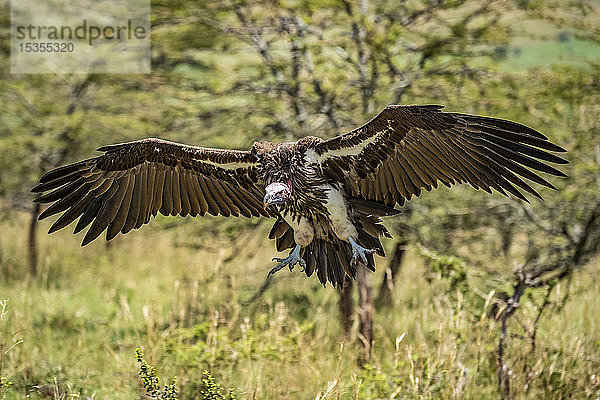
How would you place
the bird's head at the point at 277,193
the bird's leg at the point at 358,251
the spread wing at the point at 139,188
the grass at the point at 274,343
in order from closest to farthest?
the bird's head at the point at 277,193 < the bird's leg at the point at 358,251 < the spread wing at the point at 139,188 < the grass at the point at 274,343

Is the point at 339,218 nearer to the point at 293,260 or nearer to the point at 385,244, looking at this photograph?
the point at 293,260

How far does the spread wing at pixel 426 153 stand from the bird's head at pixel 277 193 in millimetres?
231

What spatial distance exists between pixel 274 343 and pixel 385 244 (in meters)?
3.47

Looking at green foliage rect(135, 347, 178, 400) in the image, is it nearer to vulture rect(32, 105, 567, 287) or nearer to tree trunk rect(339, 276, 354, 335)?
vulture rect(32, 105, 567, 287)

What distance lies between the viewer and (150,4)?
7184 mm

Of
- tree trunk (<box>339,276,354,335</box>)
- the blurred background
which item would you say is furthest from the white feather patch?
tree trunk (<box>339,276,354,335</box>)

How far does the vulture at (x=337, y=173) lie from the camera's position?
3178 millimetres

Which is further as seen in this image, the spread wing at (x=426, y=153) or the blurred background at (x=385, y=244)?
the blurred background at (x=385, y=244)

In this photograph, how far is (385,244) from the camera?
8.59 m

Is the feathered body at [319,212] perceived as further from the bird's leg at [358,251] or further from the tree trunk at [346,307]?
the tree trunk at [346,307]

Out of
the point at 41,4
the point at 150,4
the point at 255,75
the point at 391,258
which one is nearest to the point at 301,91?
the point at 255,75

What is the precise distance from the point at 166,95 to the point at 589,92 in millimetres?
4844

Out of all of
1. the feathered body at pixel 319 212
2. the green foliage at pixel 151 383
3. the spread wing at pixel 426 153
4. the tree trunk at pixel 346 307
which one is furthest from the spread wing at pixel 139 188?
the tree trunk at pixel 346 307

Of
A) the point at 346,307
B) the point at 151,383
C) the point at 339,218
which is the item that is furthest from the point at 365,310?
the point at 339,218
